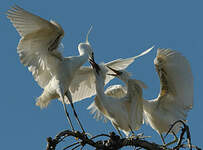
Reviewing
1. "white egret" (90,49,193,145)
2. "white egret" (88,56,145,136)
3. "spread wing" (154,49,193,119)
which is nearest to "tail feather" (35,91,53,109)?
"white egret" (88,56,145,136)

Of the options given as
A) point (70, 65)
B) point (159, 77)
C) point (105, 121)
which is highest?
point (70, 65)

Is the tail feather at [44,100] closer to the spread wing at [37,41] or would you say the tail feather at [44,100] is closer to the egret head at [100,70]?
the spread wing at [37,41]

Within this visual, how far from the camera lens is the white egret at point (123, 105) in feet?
30.5

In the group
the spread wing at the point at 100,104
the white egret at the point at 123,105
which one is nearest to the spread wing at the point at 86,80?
the spread wing at the point at 100,104

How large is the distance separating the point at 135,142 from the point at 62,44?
2765 mm

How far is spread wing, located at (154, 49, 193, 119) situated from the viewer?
9.75m

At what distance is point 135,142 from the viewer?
8156 millimetres

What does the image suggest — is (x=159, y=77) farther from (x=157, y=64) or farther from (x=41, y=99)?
(x=41, y=99)

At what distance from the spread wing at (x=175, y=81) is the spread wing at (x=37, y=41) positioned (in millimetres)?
1918

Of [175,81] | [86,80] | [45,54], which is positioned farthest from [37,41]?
[175,81]

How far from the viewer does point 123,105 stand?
30.9 feet

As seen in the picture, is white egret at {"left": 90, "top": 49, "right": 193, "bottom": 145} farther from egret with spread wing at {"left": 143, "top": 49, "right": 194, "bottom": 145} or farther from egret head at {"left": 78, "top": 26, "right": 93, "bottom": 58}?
egret head at {"left": 78, "top": 26, "right": 93, "bottom": 58}

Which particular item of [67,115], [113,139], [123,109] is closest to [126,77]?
[123,109]

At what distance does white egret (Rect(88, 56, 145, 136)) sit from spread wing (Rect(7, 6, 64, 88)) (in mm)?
857
